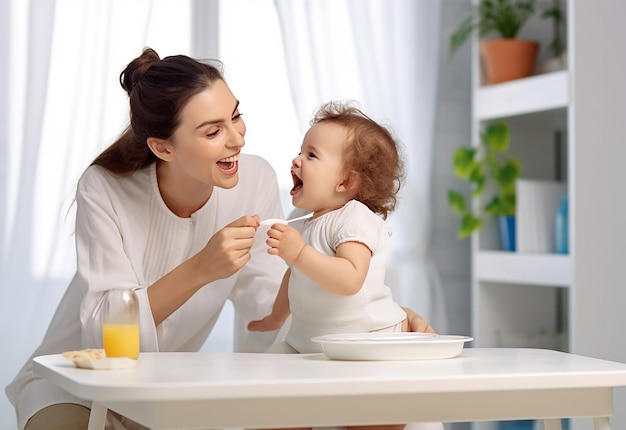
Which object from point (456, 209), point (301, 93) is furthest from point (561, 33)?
point (301, 93)

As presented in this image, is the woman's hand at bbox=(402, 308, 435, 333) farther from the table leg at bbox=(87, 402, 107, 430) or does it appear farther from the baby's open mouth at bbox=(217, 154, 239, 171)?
the table leg at bbox=(87, 402, 107, 430)

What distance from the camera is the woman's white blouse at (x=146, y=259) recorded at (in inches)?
69.1

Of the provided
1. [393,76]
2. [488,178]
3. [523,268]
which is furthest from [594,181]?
[393,76]

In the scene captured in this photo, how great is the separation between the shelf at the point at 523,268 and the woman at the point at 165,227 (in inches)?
51.6

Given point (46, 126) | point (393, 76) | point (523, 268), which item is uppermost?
point (393, 76)

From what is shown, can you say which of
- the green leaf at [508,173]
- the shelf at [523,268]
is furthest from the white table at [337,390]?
the green leaf at [508,173]

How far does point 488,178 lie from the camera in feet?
11.5

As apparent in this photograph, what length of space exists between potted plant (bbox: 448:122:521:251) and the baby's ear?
1.80 m

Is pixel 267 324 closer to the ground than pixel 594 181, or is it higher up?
closer to the ground

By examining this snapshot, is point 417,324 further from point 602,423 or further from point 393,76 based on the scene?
point 393,76


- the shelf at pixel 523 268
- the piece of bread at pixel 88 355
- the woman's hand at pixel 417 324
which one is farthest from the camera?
the shelf at pixel 523 268

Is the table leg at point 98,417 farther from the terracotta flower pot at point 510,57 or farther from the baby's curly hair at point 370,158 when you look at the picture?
the terracotta flower pot at point 510,57

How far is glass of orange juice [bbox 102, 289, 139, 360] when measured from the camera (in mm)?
1303

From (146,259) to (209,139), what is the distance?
1.13 ft
